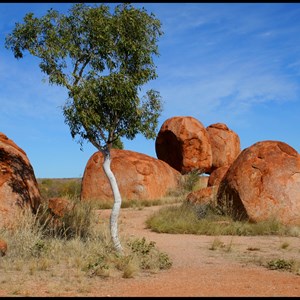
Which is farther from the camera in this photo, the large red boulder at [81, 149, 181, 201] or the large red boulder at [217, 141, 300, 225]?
the large red boulder at [81, 149, 181, 201]

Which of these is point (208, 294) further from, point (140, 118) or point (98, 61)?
point (98, 61)

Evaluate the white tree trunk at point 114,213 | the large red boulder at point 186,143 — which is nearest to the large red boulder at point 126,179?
the large red boulder at point 186,143

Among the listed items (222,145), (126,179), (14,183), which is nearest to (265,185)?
(14,183)

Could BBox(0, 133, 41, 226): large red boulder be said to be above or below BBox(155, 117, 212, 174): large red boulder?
below

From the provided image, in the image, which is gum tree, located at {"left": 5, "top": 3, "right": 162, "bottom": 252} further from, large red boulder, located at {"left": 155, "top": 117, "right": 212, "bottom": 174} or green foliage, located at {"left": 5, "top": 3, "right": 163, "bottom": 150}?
large red boulder, located at {"left": 155, "top": 117, "right": 212, "bottom": 174}

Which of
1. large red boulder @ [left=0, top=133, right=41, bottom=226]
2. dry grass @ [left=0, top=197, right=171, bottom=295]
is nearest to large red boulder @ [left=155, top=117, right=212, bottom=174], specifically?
large red boulder @ [left=0, top=133, right=41, bottom=226]

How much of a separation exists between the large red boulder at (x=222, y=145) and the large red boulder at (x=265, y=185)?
17.7 meters

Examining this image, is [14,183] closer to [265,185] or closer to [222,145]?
[265,185]

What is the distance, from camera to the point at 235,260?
34.3 ft

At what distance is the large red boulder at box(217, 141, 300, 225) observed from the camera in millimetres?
15031

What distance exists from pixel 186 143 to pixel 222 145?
4319mm

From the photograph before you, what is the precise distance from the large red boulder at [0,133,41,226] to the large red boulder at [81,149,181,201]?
9.34m

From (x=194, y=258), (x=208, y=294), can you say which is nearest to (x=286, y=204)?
(x=194, y=258)

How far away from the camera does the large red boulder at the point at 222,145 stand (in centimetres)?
3428
